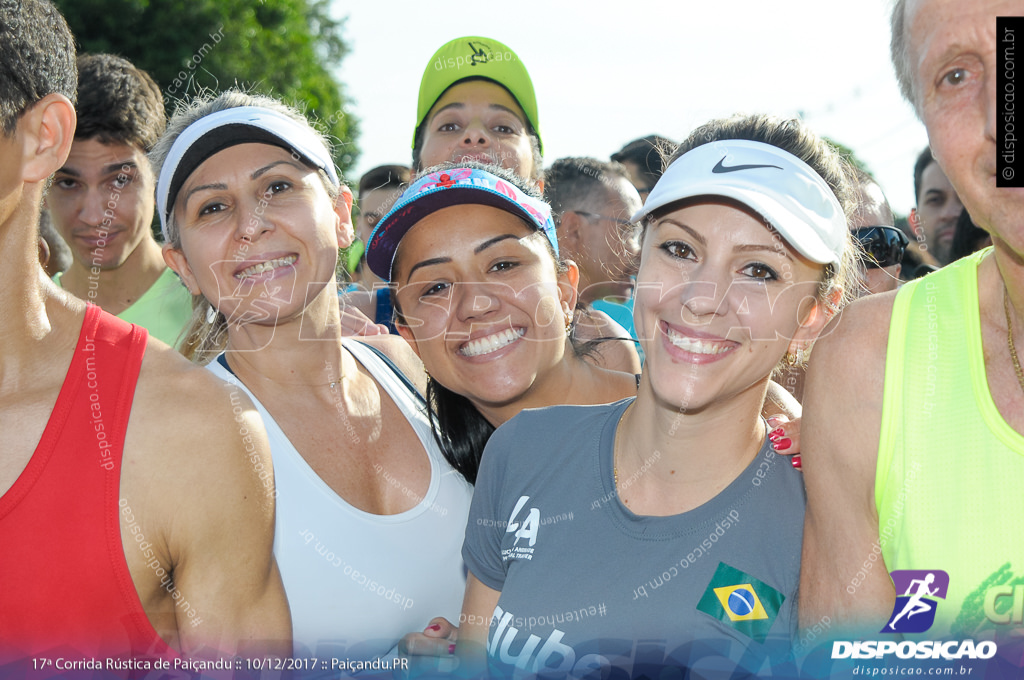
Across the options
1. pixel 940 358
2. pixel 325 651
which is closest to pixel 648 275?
pixel 940 358

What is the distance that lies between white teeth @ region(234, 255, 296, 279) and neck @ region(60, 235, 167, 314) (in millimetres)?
1893

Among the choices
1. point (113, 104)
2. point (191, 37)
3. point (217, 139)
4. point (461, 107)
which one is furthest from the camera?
point (191, 37)

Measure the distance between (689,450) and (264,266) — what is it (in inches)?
56.3

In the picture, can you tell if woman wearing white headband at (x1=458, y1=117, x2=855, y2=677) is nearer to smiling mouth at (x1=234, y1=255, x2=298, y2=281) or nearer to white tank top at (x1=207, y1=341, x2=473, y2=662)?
white tank top at (x1=207, y1=341, x2=473, y2=662)

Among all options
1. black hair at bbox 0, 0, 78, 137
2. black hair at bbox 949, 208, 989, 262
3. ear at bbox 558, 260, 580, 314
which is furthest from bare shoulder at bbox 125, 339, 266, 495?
black hair at bbox 949, 208, 989, 262

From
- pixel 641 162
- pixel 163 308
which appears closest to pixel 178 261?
pixel 163 308

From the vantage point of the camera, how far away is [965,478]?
1660 millimetres

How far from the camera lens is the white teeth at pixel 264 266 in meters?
2.61

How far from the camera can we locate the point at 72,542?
1.78 meters

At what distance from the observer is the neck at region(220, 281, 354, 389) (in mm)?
2693

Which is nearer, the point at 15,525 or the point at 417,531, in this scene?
the point at 15,525

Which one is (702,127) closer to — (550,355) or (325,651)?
(550,355)

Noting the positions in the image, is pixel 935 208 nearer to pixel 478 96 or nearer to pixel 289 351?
pixel 478 96

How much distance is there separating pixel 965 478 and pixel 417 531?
151cm
